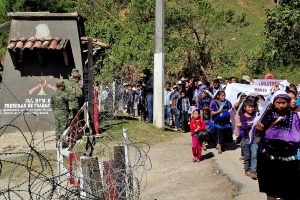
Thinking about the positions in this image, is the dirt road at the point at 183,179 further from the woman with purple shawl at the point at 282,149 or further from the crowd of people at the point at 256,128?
the woman with purple shawl at the point at 282,149

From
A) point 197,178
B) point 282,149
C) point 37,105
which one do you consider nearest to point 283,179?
point 282,149

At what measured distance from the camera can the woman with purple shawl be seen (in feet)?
18.4

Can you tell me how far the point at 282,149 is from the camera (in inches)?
221

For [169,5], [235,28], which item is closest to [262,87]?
[169,5]

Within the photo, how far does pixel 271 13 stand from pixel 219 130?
12.1 meters

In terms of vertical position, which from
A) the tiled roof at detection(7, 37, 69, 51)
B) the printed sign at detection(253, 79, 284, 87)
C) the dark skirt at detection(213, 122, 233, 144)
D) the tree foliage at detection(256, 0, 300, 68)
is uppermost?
the tree foliage at detection(256, 0, 300, 68)

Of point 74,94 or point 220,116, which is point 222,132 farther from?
point 74,94

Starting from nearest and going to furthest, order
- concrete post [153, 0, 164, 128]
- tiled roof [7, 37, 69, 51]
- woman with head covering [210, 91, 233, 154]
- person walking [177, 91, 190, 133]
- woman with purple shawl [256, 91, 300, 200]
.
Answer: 1. woman with purple shawl [256, 91, 300, 200]
2. woman with head covering [210, 91, 233, 154]
3. tiled roof [7, 37, 69, 51]
4. concrete post [153, 0, 164, 128]
5. person walking [177, 91, 190, 133]

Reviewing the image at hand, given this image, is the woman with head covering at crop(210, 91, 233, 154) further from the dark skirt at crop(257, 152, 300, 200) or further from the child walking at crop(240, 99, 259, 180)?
the dark skirt at crop(257, 152, 300, 200)

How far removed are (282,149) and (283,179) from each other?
0.33m

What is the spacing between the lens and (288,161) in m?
5.60

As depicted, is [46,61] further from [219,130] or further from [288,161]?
[288,161]

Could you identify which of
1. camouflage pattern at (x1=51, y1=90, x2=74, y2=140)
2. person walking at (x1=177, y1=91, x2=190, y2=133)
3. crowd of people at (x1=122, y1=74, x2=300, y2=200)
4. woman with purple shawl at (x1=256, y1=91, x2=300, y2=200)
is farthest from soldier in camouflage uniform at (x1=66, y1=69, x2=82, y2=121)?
woman with purple shawl at (x1=256, y1=91, x2=300, y2=200)

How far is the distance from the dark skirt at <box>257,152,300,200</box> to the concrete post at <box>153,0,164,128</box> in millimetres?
8872
